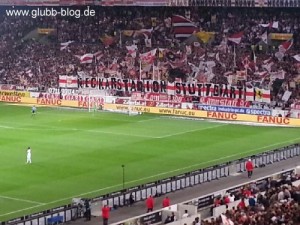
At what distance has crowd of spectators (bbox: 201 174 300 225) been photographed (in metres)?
22.3

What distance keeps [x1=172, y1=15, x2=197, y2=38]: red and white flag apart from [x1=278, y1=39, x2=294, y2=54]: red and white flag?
966 cm

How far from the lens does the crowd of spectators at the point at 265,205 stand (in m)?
22.3

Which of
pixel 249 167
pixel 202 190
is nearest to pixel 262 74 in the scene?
pixel 249 167

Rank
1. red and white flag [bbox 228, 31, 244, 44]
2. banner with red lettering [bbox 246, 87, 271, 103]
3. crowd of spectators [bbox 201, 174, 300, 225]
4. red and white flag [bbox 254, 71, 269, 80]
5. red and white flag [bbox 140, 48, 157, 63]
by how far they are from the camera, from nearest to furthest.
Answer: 1. crowd of spectators [bbox 201, 174, 300, 225]
2. banner with red lettering [bbox 246, 87, 271, 103]
3. red and white flag [bbox 254, 71, 269, 80]
4. red and white flag [bbox 228, 31, 244, 44]
5. red and white flag [bbox 140, 48, 157, 63]

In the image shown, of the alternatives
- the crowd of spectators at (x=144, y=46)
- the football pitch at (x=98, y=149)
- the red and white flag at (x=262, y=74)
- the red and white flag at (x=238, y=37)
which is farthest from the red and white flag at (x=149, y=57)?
the red and white flag at (x=262, y=74)

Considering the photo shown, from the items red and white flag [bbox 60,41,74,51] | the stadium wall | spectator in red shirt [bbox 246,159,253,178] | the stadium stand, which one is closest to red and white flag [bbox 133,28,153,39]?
red and white flag [bbox 60,41,74,51]

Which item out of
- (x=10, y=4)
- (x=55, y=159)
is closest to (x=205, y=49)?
(x=10, y=4)

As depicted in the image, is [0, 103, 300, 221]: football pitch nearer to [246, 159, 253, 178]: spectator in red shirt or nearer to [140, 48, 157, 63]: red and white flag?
[246, 159, 253, 178]: spectator in red shirt

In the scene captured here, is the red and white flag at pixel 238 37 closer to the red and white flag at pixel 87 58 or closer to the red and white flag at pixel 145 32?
the red and white flag at pixel 145 32

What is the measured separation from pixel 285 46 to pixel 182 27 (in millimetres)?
11418

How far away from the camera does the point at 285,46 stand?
70.9 meters

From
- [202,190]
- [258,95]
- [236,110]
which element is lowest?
[202,190]

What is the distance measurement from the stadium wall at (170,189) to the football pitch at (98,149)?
257 centimetres

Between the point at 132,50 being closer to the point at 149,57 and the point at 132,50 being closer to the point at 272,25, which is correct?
the point at 149,57
